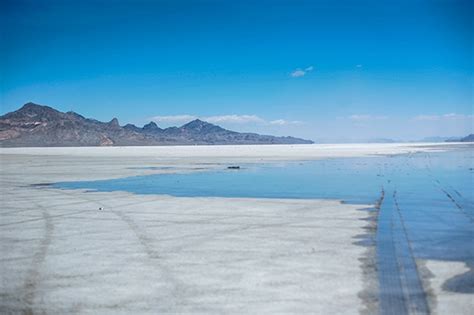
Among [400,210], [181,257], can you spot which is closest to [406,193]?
[400,210]

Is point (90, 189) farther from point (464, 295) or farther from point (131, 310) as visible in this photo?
point (464, 295)

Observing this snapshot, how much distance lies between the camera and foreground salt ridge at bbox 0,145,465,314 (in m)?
5.68

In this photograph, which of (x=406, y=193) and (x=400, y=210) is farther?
(x=406, y=193)

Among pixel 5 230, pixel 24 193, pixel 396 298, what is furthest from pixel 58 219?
pixel 396 298

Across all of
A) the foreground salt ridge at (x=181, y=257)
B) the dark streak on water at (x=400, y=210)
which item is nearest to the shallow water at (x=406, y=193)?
the dark streak on water at (x=400, y=210)

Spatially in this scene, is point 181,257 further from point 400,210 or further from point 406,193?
point 406,193

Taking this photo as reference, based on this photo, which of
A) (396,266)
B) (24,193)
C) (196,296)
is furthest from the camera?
(24,193)

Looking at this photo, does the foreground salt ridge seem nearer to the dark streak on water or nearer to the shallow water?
the dark streak on water

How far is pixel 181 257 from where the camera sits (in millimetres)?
7730

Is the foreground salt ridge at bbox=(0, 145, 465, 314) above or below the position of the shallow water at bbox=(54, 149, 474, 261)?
below

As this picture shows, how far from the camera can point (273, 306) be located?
543 centimetres

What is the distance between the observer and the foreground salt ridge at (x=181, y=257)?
5.68 m

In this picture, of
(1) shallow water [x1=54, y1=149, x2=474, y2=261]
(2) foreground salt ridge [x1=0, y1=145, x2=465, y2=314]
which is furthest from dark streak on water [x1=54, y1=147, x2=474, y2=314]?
(2) foreground salt ridge [x1=0, y1=145, x2=465, y2=314]

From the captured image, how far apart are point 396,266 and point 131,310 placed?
3.92 m
